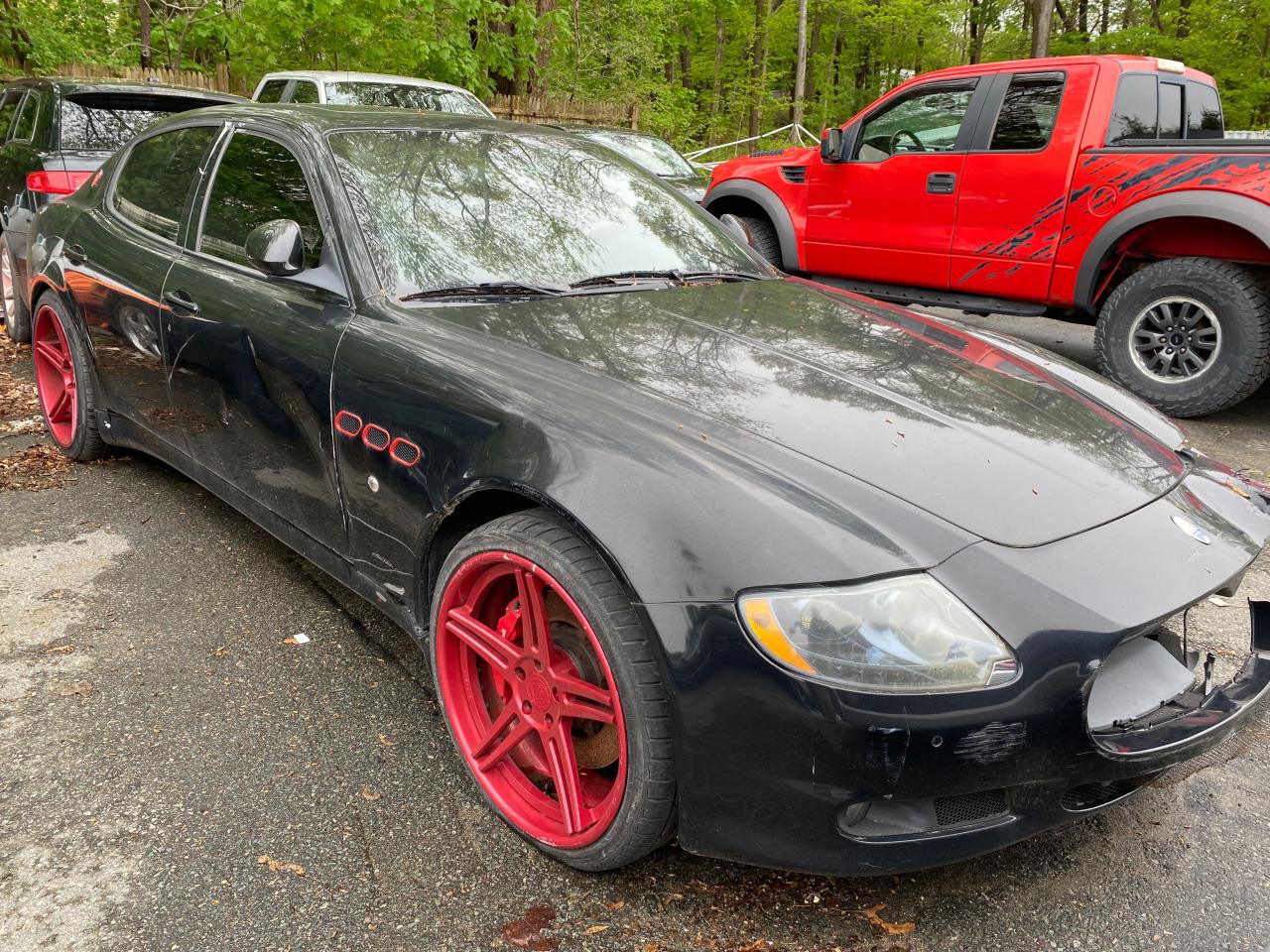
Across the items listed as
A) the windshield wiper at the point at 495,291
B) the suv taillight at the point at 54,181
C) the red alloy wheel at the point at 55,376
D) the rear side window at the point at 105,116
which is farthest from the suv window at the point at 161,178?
the rear side window at the point at 105,116

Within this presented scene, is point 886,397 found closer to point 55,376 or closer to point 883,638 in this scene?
point 883,638

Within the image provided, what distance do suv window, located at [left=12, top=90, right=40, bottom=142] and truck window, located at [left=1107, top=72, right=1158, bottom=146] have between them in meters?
7.01

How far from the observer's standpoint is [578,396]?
2.05 m

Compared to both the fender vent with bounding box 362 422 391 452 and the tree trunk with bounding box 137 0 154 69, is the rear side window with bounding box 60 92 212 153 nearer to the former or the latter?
the fender vent with bounding box 362 422 391 452

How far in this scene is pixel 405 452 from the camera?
2270mm

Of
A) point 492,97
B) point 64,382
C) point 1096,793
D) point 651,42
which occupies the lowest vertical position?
point 1096,793

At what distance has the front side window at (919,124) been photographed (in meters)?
6.32

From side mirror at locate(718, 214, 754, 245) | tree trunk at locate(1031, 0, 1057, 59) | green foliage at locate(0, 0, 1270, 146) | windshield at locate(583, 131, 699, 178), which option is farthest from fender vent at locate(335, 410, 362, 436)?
tree trunk at locate(1031, 0, 1057, 59)

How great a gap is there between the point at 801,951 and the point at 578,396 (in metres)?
1.21

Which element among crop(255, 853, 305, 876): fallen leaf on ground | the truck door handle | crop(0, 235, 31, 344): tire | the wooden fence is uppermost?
the wooden fence

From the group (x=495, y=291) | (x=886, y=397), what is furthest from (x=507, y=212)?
(x=886, y=397)

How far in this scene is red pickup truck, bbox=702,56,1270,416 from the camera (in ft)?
16.6

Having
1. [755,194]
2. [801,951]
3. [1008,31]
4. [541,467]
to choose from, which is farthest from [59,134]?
[1008,31]

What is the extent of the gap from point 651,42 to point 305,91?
1100 cm
